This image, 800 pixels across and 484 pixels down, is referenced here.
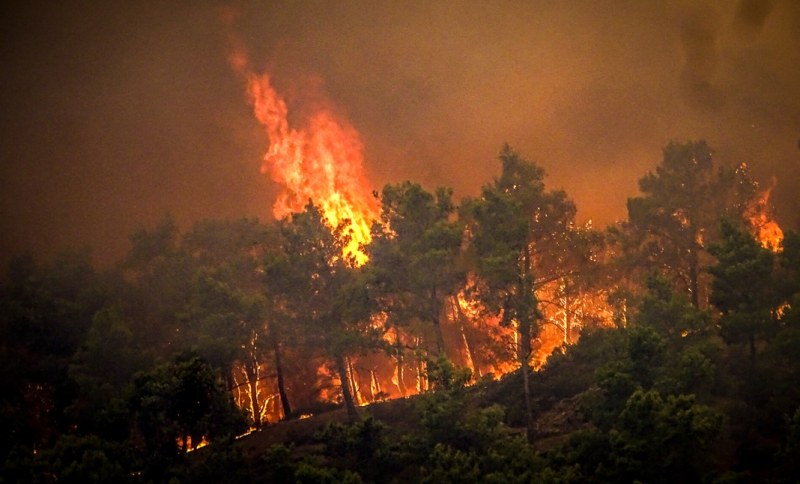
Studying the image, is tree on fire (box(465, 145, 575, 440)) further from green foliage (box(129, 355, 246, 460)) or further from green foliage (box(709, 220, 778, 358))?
green foliage (box(129, 355, 246, 460))

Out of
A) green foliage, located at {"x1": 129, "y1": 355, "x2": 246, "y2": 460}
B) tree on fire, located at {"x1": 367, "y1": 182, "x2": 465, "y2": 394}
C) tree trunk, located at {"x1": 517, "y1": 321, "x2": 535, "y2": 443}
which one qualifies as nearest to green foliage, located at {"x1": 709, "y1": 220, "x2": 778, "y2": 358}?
tree trunk, located at {"x1": 517, "y1": 321, "x2": 535, "y2": 443}

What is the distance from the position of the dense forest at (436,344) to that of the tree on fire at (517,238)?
0.13 meters

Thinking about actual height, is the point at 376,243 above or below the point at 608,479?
above

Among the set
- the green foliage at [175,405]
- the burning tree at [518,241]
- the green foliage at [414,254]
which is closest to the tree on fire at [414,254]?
the green foliage at [414,254]

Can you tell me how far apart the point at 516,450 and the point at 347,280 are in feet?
51.6

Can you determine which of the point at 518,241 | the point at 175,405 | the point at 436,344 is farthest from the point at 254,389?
the point at 518,241

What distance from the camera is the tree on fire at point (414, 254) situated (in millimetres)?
29953

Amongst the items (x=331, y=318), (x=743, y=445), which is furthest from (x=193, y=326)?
(x=743, y=445)

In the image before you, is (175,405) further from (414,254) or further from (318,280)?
(414,254)

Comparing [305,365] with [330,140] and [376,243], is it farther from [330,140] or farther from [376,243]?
[330,140]

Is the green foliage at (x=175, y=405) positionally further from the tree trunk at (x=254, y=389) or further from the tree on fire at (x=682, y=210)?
the tree on fire at (x=682, y=210)

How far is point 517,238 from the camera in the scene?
2877 centimetres

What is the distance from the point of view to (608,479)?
17484 millimetres

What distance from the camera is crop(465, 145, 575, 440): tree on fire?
90.3ft
